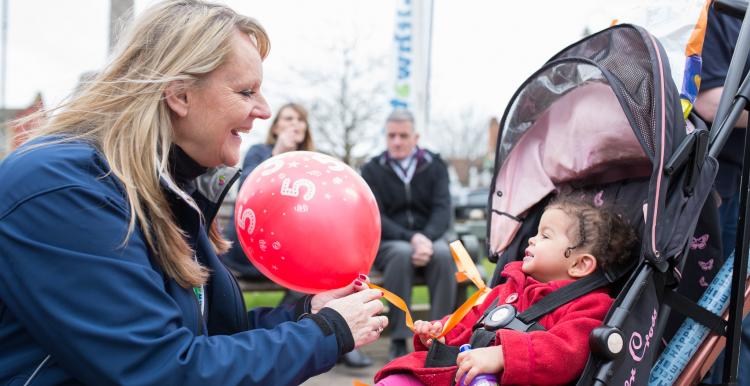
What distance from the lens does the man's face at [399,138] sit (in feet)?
17.3

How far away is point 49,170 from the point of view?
1.45 m

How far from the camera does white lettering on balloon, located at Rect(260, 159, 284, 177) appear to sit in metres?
2.08

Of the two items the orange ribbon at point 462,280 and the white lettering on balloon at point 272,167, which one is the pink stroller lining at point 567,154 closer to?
the orange ribbon at point 462,280

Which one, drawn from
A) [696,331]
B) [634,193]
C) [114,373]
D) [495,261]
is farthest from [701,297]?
[114,373]

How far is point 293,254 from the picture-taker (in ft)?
6.42

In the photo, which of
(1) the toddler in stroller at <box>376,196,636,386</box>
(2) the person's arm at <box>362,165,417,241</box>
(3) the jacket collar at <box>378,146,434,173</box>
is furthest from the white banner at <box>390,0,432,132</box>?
(1) the toddler in stroller at <box>376,196,636,386</box>

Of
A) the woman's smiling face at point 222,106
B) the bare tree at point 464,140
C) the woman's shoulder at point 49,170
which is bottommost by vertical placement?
the bare tree at point 464,140

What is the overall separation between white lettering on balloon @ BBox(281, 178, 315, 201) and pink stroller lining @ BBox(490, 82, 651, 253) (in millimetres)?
1072

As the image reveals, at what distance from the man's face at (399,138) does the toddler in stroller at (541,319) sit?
2.76m

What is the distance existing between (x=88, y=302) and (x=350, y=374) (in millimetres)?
3146

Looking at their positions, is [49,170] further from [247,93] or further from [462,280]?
[462,280]

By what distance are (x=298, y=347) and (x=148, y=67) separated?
813 millimetres

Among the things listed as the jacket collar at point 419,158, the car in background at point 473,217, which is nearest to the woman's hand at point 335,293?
the jacket collar at point 419,158

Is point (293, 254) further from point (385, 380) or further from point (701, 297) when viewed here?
point (701, 297)
